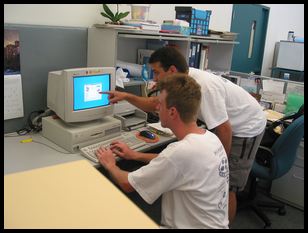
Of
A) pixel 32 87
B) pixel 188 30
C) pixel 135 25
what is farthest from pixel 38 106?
pixel 188 30

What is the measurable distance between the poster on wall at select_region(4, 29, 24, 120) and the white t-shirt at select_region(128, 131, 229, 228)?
102cm

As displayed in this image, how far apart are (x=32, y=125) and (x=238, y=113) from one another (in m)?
1.34

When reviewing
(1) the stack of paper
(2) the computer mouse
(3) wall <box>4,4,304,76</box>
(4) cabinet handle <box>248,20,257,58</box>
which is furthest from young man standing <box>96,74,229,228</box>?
(4) cabinet handle <box>248,20,257,58</box>

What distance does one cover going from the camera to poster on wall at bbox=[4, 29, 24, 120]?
6.24 ft

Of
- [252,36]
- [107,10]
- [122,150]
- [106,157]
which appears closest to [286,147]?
[122,150]

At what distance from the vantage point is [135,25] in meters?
2.30

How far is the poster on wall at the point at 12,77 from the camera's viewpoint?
74.9 inches

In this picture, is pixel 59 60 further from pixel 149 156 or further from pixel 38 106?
pixel 149 156

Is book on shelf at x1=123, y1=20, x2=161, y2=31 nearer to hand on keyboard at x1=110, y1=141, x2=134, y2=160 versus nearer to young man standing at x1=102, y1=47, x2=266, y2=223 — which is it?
young man standing at x1=102, y1=47, x2=266, y2=223

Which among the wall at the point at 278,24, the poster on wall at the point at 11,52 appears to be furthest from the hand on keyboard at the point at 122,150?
the wall at the point at 278,24

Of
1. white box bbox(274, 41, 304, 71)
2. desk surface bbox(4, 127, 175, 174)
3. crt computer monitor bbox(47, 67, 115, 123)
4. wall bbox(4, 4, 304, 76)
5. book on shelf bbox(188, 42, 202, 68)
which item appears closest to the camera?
desk surface bbox(4, 127, 175, 174)

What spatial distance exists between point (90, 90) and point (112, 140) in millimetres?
337

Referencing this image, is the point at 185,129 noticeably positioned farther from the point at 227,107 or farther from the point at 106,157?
the point at 227,107

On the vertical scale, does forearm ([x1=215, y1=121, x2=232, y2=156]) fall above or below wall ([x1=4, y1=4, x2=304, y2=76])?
below
